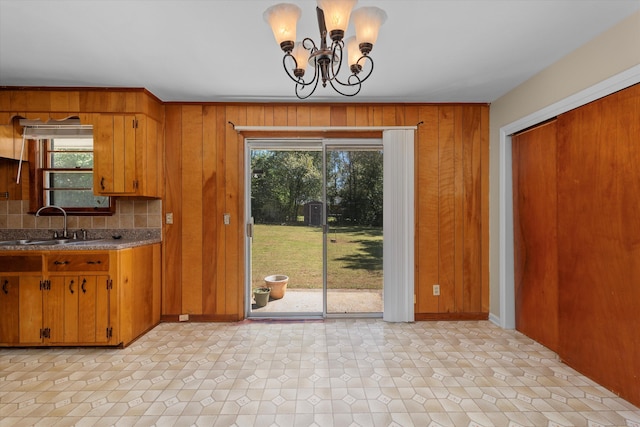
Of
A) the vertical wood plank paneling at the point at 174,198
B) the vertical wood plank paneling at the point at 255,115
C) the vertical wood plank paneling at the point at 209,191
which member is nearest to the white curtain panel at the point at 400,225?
the vertical wood plank paneling at the point at 255,115

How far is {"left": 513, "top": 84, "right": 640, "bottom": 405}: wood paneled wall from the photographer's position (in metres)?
1.91

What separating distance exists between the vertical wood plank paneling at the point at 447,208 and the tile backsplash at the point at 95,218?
124 inches

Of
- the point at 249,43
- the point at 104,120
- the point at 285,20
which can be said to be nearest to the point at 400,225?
the point at 249,43

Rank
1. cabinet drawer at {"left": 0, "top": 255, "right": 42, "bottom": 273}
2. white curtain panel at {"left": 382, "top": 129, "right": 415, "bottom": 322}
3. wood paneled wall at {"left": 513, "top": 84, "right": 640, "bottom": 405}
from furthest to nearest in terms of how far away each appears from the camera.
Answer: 1. white curtain panel at {"left": 382, "top": 129, "right": 415, "bottom": 322}
2. cabinet drawer at {"left": 0, "top": 255, "right": 42, "bottom": 273}
3. wood paneled wall at {"left": 513, "top": 84, "right": 640, "bottom": 405}

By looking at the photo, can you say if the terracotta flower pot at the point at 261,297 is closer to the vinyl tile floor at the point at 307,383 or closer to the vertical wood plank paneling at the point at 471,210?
the vinyl tile floor at the point at 307,383

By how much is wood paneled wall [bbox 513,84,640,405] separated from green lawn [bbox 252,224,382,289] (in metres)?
1.58

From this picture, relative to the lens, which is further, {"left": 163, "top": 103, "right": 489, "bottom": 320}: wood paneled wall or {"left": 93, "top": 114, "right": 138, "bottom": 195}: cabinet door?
{"left": 163, "top": 103, "right": 489, "bottom": 320}: wood paneled wall

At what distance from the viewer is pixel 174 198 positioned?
11.0 ft

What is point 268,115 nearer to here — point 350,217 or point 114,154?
point 350,217

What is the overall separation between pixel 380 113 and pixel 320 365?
103 inches

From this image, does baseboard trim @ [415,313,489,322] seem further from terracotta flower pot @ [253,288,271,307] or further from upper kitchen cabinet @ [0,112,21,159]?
upper kitchen cabinet @ [0,112,21,159]

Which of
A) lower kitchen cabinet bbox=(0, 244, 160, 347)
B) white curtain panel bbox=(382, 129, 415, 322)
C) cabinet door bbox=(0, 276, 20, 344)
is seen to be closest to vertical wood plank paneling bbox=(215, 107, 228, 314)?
lower kitchen cabinet bbox=(0, 244, 160, 347)

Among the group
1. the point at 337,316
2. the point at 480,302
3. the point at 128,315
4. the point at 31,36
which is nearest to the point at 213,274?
the point at 128,315

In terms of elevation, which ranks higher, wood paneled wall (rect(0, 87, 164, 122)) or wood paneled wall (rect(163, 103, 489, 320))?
wood paneled wall (rect(0, 87, 164, 122))
